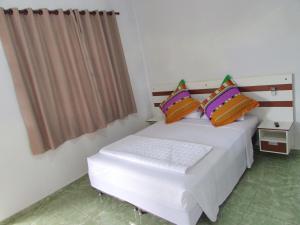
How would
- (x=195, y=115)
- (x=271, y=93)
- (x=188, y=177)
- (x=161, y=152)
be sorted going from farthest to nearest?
(x=195, y=115), (x=271, y=93), (x=161, y=152), (x=188, y=177)

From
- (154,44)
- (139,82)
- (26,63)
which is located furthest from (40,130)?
(154,44)

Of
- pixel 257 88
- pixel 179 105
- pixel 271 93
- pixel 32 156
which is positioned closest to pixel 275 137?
pixel 271 93

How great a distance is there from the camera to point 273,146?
114 inches

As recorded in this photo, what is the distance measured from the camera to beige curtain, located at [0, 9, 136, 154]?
2729 millimetres

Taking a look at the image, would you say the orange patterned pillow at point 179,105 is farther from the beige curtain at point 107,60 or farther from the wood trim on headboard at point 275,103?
the wood trim on headboard at point 275,103

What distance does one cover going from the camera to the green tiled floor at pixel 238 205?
83.8 inches

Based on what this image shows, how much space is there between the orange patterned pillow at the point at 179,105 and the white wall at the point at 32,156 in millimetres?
827

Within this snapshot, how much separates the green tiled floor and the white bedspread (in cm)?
53

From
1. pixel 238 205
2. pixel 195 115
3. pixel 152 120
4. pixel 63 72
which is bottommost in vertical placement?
pixel 238 205

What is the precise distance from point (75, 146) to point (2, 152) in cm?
91

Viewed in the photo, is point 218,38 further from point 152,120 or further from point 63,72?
point 63,72

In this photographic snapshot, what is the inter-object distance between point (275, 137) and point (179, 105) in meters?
1.37

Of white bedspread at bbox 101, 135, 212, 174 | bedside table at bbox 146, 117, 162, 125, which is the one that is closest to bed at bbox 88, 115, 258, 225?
white bedspread at bbox 101, 135, 212, 174

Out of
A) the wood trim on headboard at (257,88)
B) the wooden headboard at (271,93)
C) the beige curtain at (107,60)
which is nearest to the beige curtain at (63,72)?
the beige curtain at (107,60)
